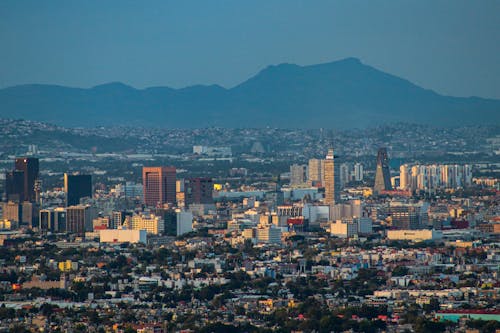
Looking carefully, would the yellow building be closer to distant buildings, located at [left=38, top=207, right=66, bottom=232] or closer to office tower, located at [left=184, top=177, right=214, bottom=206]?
distant buildings, located at [left=38, top=207, right=66, bottom=232]

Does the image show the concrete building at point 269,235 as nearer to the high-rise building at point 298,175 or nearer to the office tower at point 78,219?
the office tower at point 78,219

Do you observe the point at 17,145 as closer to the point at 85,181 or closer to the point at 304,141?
the point at 304,141

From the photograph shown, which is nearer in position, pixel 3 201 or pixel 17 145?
pixel 3 201

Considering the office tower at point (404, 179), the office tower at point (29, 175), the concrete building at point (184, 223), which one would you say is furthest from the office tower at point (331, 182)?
the concrete building at point (184, 223)

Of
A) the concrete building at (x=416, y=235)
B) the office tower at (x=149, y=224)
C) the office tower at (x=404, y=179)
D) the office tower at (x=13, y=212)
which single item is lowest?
the concrete building at (x=416, y=235)

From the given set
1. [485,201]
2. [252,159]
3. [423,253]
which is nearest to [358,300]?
[423,253]

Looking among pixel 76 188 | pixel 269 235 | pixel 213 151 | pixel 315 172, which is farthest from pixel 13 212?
pixel 213 151

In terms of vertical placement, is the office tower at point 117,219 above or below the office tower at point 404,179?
below

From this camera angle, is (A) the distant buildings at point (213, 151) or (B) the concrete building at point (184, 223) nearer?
(B) the concrete building at point (184, 223)
